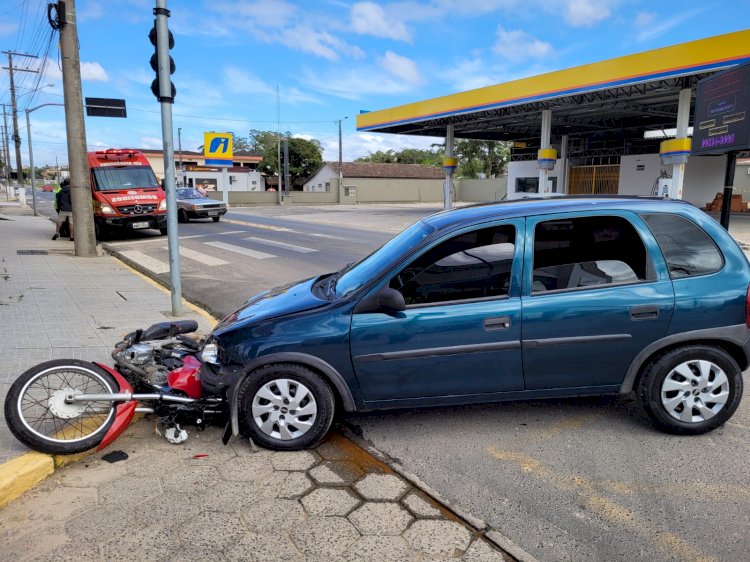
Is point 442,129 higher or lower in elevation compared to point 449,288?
higher

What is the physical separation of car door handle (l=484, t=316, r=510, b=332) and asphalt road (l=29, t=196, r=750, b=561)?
2.20 feet

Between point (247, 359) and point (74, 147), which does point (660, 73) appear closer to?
point (74, 147)

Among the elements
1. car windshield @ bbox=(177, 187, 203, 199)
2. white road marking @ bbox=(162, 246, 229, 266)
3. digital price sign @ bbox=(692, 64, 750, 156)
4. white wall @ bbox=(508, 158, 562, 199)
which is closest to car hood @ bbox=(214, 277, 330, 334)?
digital price sign @ bbox=(692, 64, 750, 156)

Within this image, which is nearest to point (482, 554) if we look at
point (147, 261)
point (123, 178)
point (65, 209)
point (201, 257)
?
point (147, 261)

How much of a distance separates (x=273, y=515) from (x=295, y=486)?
297mm

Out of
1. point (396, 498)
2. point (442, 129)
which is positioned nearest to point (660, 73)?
point (442, 129)

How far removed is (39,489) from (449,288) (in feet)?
9.04

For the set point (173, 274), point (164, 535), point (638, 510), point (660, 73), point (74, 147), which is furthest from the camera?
point (660, 73)

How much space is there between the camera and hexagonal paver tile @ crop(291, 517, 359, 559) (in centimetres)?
266

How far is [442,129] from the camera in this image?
3638cm

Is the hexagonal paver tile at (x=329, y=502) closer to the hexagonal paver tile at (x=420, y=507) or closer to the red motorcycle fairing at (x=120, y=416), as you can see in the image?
the hexagonal paver tile at (x=420, y=507)

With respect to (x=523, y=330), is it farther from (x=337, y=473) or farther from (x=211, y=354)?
(x=211, y=354)

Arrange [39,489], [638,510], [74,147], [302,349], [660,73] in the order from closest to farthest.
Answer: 1. [638,510]
2. [39,489]
3. [302,349]
4. [74,147]
5. [660,73]

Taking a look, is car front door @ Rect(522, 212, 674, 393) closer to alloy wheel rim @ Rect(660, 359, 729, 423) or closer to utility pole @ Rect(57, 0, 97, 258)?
alloy wheel rim @ Rect(660, 359, 729, 423)
